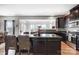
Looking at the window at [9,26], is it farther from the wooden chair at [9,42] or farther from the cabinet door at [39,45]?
the cabinet door at [39,45]

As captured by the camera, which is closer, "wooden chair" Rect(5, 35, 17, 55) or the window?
the window

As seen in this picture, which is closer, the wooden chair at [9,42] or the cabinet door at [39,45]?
the wooden chair at [9,42]

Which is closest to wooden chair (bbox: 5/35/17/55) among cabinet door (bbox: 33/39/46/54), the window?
the window

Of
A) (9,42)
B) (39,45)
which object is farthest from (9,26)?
(39,45)

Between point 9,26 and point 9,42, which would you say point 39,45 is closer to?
point 9,42

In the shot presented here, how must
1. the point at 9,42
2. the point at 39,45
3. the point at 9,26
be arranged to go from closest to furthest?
the point at 9,26
the point at 9,42
the point at 39,45

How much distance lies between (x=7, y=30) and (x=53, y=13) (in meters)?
1.01

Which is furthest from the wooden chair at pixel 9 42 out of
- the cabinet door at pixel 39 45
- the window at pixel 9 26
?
the cabinet door at pixel 39 45

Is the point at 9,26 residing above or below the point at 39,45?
above

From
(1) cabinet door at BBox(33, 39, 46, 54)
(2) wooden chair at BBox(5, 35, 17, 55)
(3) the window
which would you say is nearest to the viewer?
(3) the window

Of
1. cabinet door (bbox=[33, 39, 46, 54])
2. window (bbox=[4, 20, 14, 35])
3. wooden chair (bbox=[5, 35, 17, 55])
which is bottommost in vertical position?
cabinet door (bbox=[33, 39, 46, 54])

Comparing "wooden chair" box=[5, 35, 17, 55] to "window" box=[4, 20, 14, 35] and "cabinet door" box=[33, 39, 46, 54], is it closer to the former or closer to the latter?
"window" box=[4, 20, 14, 35]
